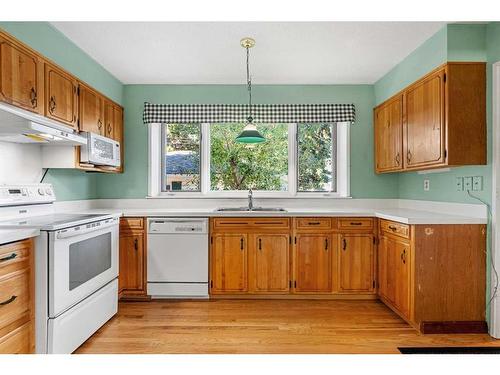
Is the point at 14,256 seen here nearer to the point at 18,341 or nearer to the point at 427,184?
the point at 18,341

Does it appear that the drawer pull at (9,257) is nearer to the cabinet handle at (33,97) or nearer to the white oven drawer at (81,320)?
the white oven drawer at (81,320)

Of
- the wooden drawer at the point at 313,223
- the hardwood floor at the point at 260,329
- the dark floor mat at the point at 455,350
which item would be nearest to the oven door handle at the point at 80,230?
the hardwood floor at the point at 260,329

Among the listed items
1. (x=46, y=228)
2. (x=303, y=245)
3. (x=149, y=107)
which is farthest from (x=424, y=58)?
(x=46, y=228)

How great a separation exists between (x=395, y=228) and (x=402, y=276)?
0.38 metres

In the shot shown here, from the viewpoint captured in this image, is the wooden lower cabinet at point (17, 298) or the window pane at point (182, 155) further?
the window pane at point (182, 155)

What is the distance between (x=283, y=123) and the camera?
3.71 m

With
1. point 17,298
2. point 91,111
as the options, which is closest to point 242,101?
point 91,111

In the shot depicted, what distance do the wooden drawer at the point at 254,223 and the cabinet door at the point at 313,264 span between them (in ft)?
0.79

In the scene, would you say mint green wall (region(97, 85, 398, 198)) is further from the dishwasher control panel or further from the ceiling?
the dishwasher control panel

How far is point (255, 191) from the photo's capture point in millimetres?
3744

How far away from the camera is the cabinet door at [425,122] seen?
238 centimetres

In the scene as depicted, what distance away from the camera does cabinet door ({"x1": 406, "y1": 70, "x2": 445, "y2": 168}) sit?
238 centimetres

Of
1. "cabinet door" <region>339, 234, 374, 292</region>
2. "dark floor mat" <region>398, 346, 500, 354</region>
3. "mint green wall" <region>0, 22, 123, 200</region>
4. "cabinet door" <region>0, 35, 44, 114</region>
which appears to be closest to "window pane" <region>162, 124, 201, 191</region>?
"mint green wall" <region>0, 22, 123, 200</region>

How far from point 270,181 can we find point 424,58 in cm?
193
